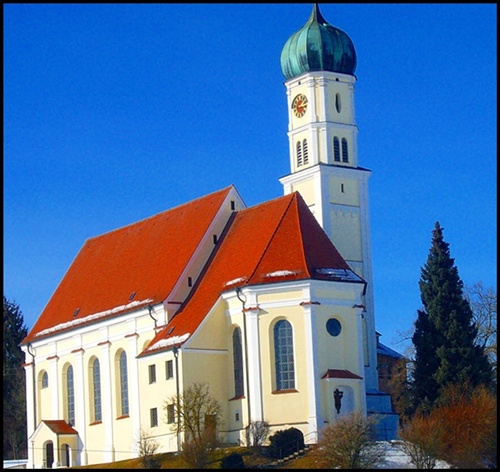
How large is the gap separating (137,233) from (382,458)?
25483 mm

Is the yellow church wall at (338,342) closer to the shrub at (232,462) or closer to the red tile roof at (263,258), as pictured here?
the red tile roof at (263,258)

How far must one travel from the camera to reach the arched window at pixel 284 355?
5625 centimetres

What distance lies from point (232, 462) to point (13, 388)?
3928 cm

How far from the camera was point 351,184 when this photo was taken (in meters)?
68.4

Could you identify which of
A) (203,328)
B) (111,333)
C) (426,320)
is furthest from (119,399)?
(426,320)

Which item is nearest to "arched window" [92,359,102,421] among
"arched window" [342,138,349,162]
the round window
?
the round window

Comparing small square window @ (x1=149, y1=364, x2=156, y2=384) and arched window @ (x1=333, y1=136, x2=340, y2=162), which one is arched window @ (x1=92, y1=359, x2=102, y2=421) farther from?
arched window @ (x1=333, y1=136, x2=340, y2=162)

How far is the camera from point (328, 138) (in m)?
68.6

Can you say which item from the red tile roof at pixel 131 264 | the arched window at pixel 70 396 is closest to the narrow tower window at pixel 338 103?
the red tile roof at pixel 131 264

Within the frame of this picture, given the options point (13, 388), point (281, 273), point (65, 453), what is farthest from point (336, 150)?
point (13, 388)

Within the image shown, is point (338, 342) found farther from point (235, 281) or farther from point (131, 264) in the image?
point (131, 264)

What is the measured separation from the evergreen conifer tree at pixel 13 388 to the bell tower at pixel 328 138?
88.4 ft

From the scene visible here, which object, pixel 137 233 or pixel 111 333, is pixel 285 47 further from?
pixel 111 333

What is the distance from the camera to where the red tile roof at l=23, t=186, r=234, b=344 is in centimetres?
6356
